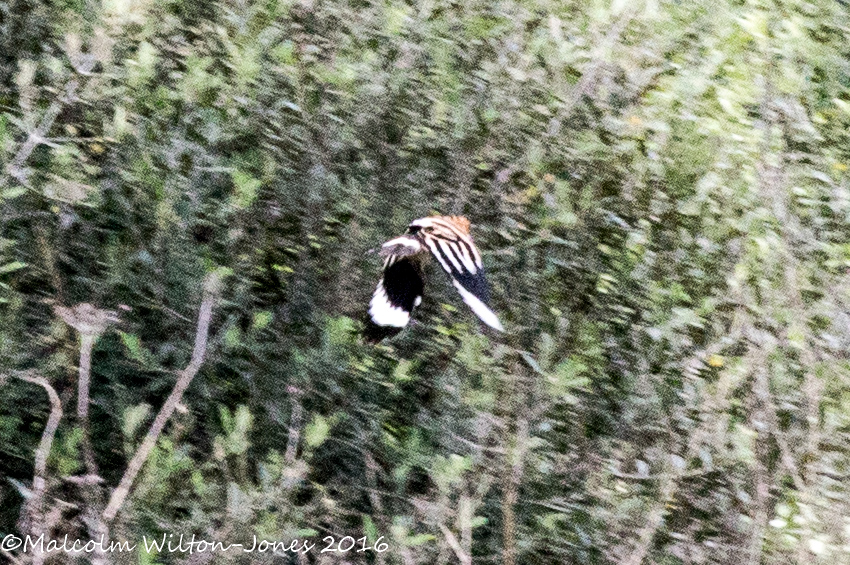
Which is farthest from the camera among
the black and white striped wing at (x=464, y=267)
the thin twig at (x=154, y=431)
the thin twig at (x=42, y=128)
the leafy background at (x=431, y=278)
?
the leafy background at (x=431, y=278)

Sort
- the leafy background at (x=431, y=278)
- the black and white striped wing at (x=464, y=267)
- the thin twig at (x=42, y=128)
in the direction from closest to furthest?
the black and white striped wing at (x=464, y=267)
the thin twig at (x=42, y=128)
the leafy background at (x=431, y=278)

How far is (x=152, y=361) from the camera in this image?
9.04 ft

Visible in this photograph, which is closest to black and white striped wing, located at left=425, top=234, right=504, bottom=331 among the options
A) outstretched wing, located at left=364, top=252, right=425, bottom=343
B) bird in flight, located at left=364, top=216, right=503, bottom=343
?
bird in flight, located at left=364, top=216, right=503, bottom=343

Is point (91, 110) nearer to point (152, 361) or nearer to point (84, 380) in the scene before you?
point (152, 361)

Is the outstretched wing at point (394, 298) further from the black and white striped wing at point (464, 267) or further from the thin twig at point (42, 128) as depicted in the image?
the thin twig at point (42, 128)

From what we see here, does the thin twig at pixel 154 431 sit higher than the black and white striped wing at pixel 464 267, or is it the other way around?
the black and white striped wing at pixel 464 267

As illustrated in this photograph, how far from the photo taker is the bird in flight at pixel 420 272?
2438 mm

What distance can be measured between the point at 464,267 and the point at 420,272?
0.56 m

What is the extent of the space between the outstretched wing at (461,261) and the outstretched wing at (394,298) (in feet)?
0.99

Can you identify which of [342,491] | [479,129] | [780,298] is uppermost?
[479,129]

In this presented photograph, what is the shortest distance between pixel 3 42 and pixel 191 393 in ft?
3.77

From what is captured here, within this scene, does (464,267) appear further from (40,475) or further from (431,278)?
(40,475)

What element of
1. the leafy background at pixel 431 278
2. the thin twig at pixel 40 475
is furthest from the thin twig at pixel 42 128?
the thin twig at pixel 40 475

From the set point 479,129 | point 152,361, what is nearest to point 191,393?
point 152,361
